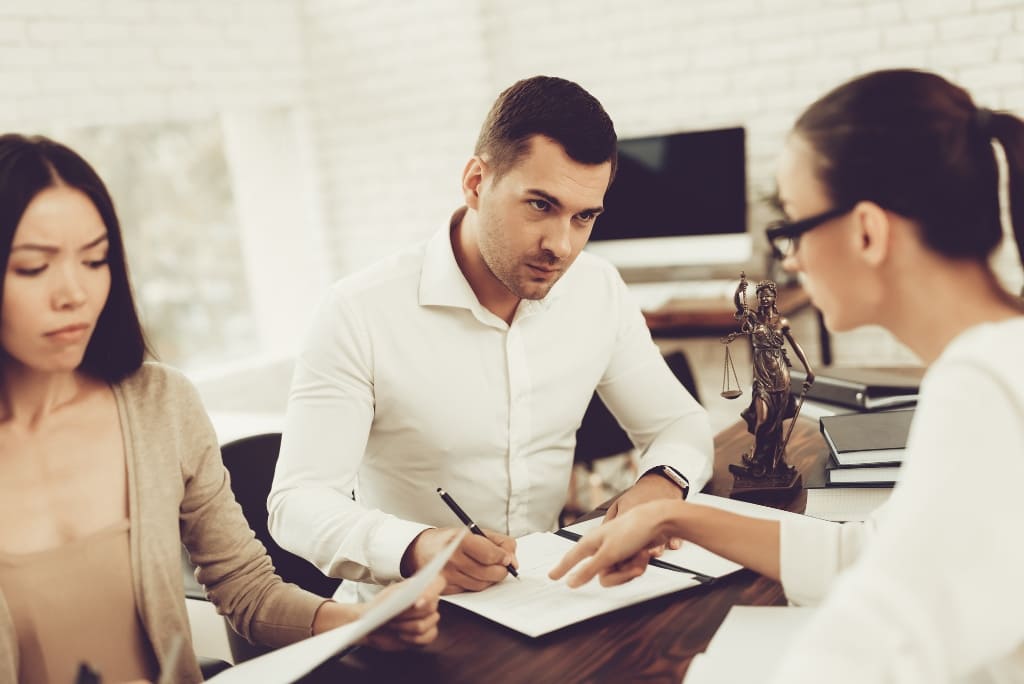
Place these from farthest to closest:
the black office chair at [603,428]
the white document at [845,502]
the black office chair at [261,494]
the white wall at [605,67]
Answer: the white wall at [605,67], the black office chair at [603,428], the black office chair at [261,494], the white document at [845,502]

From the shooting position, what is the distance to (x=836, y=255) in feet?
3.15

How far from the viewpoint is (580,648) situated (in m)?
1.07

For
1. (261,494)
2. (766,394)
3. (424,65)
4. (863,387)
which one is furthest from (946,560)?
(424,65)

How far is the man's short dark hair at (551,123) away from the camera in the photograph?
1.54 m

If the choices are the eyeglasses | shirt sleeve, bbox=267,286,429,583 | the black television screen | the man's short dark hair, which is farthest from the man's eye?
the black television screen

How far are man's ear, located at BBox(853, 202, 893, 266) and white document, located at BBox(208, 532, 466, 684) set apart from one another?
0.52m

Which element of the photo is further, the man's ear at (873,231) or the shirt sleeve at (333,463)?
the shirt sleeve at (333,463)

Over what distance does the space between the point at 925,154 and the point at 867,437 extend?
2.40 ft

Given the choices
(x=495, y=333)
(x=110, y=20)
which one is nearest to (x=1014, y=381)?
(x=495, y=333)

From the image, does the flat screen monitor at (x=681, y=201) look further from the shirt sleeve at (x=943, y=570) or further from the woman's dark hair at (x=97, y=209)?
the shirt sleeve at (x=943, y=570)

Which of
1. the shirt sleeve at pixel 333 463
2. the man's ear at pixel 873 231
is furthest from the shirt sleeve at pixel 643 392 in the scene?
the man's ear at pixel 873 231

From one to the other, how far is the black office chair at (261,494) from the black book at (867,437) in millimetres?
961

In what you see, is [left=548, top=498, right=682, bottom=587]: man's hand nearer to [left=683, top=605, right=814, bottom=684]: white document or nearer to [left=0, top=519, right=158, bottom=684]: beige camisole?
[left=683, top=605, right=814, bottom=684]: white document

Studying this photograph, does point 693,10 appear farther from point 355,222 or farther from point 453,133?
point 355,222
